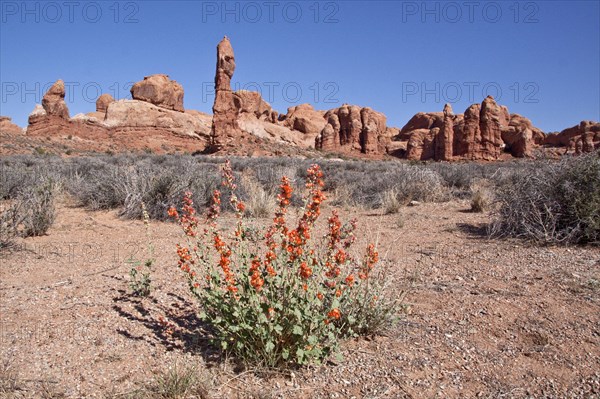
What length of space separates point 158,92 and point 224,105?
17839 mm

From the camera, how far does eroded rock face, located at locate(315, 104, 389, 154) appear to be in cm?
6159

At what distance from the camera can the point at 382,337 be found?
2.74m

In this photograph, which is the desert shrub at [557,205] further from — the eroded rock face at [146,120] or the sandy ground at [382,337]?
the eroded rock face at [146,120]

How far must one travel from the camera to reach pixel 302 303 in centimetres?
225

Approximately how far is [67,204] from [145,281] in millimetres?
6364

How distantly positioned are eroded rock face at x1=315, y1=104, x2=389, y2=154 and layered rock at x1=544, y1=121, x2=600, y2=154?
27.0 metres

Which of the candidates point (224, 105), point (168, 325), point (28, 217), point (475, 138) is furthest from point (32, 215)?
point (475, 138)

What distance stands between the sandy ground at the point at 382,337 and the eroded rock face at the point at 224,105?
3396 centimetres

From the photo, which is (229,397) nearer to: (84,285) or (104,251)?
(84,285)

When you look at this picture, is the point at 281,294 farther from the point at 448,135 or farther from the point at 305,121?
the point at 305,121

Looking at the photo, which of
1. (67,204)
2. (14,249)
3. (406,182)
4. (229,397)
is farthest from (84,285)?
(406,182)

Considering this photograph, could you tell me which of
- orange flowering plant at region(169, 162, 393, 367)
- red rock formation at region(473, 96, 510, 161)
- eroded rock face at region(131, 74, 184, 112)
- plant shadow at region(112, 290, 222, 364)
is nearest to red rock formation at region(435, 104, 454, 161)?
red rock formation at region(473, 96, 510, 161)

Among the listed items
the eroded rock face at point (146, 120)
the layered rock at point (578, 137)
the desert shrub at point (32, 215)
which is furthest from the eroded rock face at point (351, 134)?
the desert shrub at point (32, 215)

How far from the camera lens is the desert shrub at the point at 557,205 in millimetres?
4910
